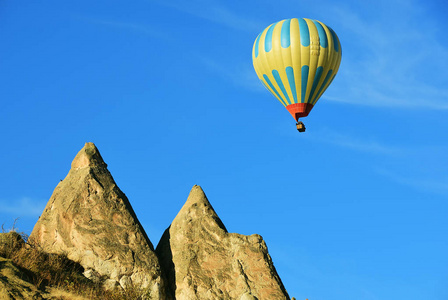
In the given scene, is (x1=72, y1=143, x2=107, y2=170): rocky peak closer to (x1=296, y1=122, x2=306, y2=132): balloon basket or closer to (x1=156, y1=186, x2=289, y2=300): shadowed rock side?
(x1=156, y1=186, x2=289, y2=300): shadowed rock side

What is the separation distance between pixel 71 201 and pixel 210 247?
5.80 metres

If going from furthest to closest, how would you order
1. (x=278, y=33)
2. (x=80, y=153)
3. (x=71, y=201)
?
(x=278, y=33)
(x=80, y=153)
(x=71, y=201)

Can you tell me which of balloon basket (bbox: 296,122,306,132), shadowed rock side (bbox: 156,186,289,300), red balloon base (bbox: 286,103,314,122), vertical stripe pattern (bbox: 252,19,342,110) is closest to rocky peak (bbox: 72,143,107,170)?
shadowed rock side (bbox: 156,186,289,300)

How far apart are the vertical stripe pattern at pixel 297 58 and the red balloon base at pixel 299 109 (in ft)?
0.82

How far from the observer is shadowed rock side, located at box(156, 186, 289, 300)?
2733 centimetres

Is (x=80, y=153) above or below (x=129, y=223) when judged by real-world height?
above

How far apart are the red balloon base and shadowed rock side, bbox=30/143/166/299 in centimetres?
1858

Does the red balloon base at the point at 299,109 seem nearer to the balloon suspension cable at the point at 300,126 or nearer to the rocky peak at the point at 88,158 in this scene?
the balloon suspension cable at the point at 300,126

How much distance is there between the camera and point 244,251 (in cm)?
2836

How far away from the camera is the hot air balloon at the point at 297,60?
42.7 metres

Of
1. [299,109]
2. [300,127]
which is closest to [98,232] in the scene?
[299,109]

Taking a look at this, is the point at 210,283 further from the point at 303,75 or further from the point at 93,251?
the point at 303,75

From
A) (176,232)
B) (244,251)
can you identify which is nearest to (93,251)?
(176,232)

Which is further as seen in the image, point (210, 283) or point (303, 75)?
point (303, 75)
